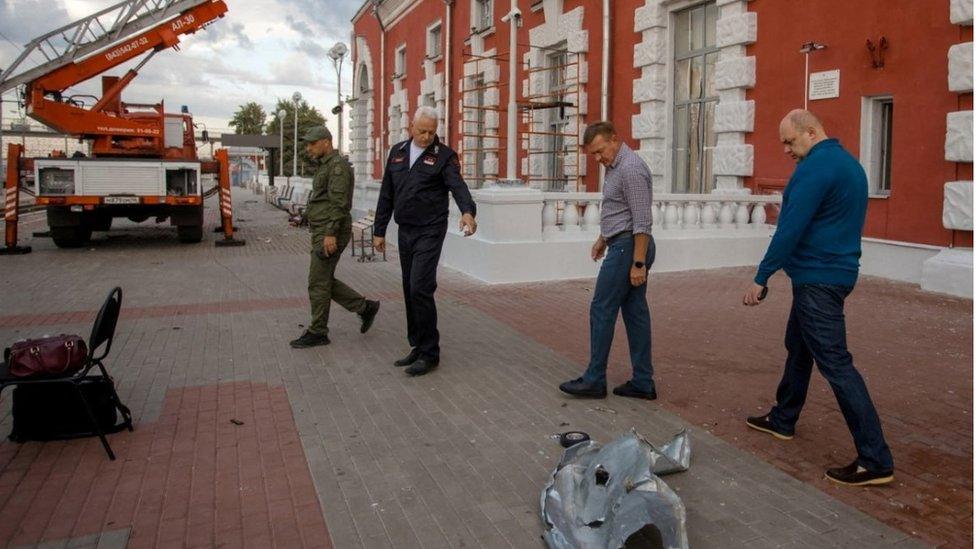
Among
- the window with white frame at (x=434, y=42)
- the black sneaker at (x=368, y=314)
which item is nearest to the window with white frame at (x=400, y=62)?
the window with white frame at (x=434, y=42)

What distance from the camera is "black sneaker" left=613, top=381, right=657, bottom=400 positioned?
5.50m

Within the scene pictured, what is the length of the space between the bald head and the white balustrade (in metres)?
6.78

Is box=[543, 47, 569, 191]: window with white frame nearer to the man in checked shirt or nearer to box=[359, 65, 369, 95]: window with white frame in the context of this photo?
the man in checked shirt

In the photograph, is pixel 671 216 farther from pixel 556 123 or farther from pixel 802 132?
pixel 802 132

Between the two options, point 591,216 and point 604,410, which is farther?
point 591,216

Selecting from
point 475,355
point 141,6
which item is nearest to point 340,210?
point 475,355

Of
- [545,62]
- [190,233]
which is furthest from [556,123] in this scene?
[190,233]

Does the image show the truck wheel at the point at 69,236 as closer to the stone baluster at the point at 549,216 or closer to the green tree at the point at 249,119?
the stone baluster at the point at 549,216

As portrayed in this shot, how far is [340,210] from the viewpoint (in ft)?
22.8

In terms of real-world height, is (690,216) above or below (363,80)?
below

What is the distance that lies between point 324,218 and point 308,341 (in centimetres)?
107

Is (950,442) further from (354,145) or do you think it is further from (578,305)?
(354,145)

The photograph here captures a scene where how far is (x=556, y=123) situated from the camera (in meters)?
17.7

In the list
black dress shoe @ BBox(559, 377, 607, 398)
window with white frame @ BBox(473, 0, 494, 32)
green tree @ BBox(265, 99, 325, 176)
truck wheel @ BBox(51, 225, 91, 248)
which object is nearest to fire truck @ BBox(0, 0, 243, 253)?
truck wheel @ BBox(51, 225, 91, 248)
